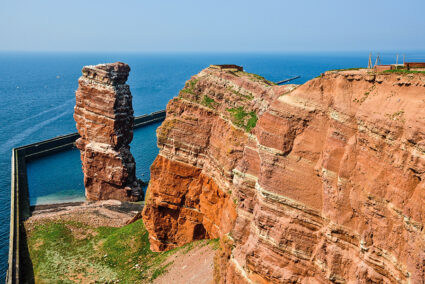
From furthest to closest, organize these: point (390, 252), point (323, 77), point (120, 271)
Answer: point (120, 271) < point (323, 77) < point (390, 252)

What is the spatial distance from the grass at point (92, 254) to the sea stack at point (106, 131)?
1193cm

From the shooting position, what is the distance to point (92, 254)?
143 ft

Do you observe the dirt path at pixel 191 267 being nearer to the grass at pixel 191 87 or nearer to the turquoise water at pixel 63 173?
the grass at pixel 191 87

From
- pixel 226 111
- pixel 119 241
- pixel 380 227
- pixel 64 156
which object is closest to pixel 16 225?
pixel 119 241

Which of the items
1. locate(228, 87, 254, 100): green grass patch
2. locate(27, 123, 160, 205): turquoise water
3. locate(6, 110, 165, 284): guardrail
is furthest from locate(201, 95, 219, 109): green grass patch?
locate(27, 123, 160, 205): turquoise water

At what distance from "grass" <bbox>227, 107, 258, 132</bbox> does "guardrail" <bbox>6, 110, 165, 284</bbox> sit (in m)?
29.3

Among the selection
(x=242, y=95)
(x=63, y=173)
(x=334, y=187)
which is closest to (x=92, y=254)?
(x=242, y=95)

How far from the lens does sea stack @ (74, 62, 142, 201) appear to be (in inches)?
2260

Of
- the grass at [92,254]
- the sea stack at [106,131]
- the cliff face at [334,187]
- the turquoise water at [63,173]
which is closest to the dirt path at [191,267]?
the grass at [92,254]

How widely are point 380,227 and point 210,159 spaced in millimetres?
20857

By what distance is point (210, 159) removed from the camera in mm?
34656

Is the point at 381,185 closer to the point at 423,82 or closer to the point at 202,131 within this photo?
the point at 423,82

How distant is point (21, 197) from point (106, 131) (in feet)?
71.5

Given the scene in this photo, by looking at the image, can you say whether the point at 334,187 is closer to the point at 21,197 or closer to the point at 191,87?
the point at 191,87
